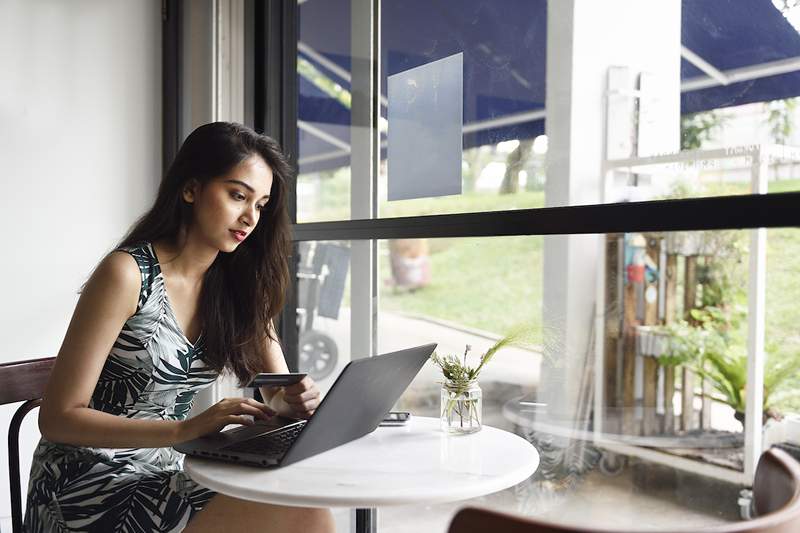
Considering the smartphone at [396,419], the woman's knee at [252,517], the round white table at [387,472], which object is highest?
the smartphone at [396,419]

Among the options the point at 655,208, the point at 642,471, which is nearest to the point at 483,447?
the point at 642,471

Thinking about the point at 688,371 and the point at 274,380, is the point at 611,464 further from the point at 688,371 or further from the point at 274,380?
the point at 274,380

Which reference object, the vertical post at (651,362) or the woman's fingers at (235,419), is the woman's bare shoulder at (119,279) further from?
the vertical post at (651,362)

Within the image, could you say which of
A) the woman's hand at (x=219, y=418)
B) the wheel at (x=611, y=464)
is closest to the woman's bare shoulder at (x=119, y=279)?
the woman's hand at (x=219, y=418)

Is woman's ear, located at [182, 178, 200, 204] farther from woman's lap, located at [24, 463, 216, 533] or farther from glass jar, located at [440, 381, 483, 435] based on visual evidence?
glass jar, located at [440, 381, 483, 435]

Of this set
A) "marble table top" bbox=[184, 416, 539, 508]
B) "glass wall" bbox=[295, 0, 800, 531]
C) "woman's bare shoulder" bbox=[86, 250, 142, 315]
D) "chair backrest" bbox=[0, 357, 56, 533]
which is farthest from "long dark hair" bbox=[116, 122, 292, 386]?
"marble table top" bbox=[184, 416, 539, 508]

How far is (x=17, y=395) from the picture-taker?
72.4 inches

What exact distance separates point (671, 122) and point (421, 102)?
0.76 metres

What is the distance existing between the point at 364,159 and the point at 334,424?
1078mm

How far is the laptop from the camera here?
49.5 inches

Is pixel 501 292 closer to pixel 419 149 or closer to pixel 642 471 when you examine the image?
pixel 419 149

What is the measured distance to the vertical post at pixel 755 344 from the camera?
4.04 feet

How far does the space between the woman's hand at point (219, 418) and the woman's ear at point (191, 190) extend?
590 millimetres

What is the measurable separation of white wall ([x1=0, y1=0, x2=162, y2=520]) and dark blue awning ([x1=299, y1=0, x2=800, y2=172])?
31.8 inches
